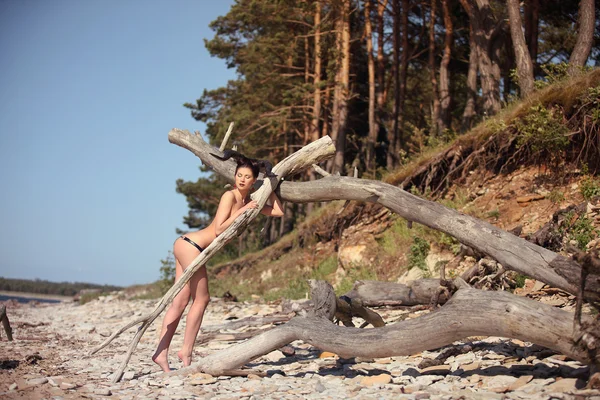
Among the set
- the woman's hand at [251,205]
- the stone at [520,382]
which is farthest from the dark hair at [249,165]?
A: the stone at [520,382]

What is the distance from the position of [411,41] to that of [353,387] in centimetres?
2299

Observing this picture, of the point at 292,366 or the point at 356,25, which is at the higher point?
the point at 356,25

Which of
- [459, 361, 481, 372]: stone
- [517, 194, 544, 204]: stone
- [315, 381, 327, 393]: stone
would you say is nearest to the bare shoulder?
[315, 381, 327, 393]: stone

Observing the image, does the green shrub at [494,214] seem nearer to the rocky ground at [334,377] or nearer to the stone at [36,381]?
the rocky ground at [334,377]

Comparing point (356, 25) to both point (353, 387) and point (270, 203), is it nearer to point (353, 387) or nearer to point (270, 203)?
point (270, 203)

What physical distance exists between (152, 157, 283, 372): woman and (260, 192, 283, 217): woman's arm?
13.2 inches

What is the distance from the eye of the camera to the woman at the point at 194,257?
612cm

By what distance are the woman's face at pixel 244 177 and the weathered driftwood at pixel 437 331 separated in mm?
1588

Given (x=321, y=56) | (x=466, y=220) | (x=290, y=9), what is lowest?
(x=466, y=220)

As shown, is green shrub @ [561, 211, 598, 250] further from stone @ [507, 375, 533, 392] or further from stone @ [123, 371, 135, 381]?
stone @ [123, 371, 135, 381]

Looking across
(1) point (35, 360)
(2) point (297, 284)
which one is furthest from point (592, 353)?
(2) point (297, 284)

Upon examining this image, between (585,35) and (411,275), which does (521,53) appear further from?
(411,275)

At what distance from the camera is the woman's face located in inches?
249

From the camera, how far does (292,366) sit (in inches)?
247
